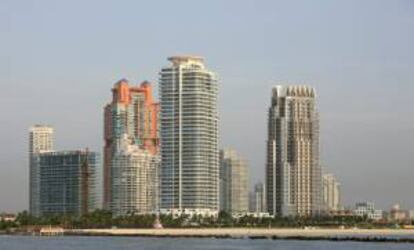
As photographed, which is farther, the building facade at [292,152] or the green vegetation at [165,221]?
the building facade at [292,152]

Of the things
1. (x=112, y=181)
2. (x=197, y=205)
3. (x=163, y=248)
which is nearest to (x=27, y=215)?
(x=112, y=181)

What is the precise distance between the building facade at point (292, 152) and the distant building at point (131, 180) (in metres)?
22.1

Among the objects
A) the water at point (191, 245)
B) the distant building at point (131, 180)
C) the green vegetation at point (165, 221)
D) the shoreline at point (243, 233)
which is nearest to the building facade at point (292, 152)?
the green vegetation at point (165, 221)

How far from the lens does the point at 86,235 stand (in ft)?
500

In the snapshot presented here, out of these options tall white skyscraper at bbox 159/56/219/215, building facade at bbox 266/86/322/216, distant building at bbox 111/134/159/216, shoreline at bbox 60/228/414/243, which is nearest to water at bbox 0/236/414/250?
shoreline at bbox 60/228/414/243

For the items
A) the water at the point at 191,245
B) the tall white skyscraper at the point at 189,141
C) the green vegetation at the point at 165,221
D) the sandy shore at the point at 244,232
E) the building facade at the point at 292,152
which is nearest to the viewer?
the water at the point at 191,245

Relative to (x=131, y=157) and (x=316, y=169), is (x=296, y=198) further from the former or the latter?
(x=131, y=157)

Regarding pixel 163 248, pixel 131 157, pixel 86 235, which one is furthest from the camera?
pixel 131 157

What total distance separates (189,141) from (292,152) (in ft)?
62.3

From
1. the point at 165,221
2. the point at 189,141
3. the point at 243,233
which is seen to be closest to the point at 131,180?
the point at 189,141

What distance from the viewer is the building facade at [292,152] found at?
185000 mm

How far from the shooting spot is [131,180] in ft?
A: 635

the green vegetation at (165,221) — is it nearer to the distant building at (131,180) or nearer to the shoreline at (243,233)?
the shoreline at (243,233)

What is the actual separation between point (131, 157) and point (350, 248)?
98.5 m
